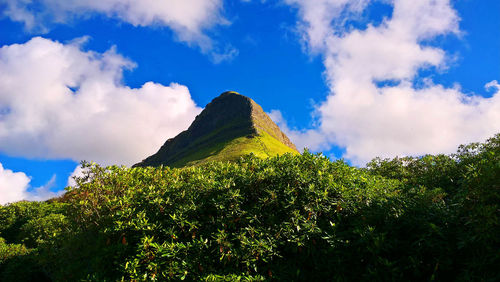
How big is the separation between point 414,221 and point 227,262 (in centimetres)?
507

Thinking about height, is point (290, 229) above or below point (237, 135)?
below

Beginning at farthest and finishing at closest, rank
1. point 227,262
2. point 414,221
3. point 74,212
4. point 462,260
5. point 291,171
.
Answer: point 74,212 → point 291,171 → point 227,262 → point 414,221 → point 462,260

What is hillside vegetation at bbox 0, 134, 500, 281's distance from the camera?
6230mm

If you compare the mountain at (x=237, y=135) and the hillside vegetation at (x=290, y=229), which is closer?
the hillside vegetation at (x=290, y=229)

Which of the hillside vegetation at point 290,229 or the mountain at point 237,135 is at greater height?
the mountain at point 237,135

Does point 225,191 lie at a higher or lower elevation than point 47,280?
higher

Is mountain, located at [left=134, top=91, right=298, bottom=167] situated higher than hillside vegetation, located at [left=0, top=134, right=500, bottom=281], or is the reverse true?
mountain, located at [left=134, top=91, right=298, bottom=167]

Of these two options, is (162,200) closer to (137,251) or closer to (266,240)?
(137,251)

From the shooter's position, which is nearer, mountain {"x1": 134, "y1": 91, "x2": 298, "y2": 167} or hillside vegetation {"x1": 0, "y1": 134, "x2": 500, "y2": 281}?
hillside vegetation {"x1": 0, "y1": 134, "x2": 500, "y2": 281}

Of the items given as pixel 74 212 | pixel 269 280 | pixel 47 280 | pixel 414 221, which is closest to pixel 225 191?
pixel 269 280

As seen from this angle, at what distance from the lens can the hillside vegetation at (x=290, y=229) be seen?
6230mm

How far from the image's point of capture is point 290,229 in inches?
304

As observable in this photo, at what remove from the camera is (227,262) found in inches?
306

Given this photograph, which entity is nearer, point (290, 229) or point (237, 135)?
point (290, 229)
